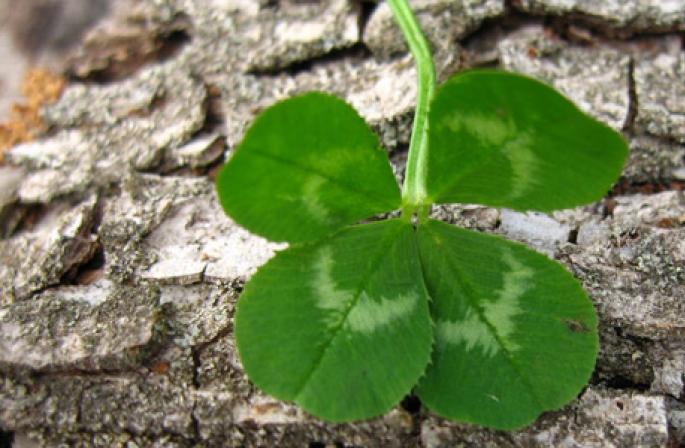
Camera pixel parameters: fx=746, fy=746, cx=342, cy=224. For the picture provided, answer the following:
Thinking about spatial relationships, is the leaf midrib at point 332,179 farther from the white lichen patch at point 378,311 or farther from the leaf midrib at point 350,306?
the white lichen patch at point 378,311

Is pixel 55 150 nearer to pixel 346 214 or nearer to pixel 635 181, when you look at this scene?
pixel 346 214

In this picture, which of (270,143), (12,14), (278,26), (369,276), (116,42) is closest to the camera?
(270,143)

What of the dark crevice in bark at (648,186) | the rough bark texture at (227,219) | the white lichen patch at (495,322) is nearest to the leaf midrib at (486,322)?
the white lichen patch at (495,322)

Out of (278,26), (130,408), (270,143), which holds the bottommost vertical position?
(130,408)

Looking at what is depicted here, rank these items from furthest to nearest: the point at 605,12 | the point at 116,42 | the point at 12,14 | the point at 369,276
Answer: the point at 12,14
the point at 116,42
the point at 605,12
the point at 369,276

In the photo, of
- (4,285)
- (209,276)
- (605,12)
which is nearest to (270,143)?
(209,276)

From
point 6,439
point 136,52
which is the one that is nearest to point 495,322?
point 6,439

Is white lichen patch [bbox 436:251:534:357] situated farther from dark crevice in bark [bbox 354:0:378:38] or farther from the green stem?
dark crevice in bark [bbox 354:0:378:38]

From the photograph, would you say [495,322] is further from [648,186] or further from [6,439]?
[6,439]
